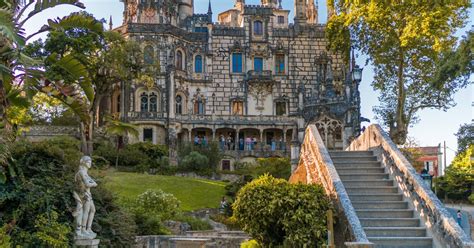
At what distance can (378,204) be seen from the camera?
47.5 ft

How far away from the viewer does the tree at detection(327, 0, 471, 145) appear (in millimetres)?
→ 28875

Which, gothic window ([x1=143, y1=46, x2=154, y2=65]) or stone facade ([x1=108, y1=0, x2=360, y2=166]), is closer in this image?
gothic window ([x1=143, y1=46, x2=154, y2=65])

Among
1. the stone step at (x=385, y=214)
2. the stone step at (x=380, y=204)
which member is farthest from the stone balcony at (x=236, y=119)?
the stone step at (x=385, y=214)

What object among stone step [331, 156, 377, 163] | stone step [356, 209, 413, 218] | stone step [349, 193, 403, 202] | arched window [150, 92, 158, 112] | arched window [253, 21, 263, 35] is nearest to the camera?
stone step [356, 209, 413, 218]

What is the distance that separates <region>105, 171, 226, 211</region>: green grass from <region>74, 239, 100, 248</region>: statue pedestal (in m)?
18.1

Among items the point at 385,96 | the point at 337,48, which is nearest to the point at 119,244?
the point at 385,96

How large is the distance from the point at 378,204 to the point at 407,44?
18.2 m

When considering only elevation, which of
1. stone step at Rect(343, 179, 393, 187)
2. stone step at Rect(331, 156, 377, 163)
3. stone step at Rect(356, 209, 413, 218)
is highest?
stone step at Rect(331, 156, 377, 163)

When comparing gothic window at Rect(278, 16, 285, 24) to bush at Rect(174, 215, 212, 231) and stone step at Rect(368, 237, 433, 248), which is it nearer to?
bush at Rect(174, 215, 212, 231)

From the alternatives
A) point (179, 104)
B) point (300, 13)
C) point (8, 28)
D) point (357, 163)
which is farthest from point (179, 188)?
point (300, 13)

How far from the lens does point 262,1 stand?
7125 cm

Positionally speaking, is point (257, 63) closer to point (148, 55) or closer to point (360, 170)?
point (148, 55)

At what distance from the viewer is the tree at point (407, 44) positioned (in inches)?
1137

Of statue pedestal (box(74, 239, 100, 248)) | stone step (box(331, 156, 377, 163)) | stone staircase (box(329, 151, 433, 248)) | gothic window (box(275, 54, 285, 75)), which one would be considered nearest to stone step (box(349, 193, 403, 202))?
stone staircase (box(329, 151, 433, 248))
